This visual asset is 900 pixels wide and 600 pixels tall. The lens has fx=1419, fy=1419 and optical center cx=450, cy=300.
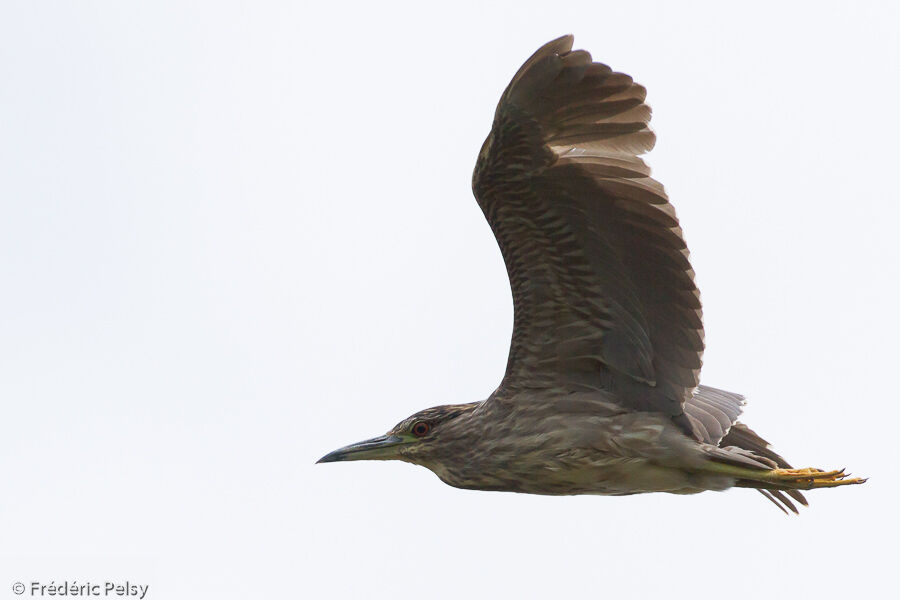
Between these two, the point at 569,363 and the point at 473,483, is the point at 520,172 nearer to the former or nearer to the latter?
the point at 569,363

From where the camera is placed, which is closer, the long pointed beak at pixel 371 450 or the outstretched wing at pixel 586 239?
the outstretched wing at pixel 586 239

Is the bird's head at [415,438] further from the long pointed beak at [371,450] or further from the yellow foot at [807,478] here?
the yellow foot at [807,478]

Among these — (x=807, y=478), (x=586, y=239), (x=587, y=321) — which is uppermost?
(x=586, y=239)

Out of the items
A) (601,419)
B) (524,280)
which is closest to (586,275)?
(524,280)

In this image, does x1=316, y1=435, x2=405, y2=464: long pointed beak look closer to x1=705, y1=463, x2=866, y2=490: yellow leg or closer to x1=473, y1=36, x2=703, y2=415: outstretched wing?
x1=473, y1=36, x2=703, y2=415: outstretched wing

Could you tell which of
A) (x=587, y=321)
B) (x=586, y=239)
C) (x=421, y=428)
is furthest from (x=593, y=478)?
(x=586, y=239)

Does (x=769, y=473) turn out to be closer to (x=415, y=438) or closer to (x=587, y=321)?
(x=587, y=321)

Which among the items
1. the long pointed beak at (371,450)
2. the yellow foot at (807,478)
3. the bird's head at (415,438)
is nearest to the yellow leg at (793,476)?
the yellow foot at (807,478)

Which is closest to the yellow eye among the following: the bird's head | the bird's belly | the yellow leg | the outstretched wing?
the bird's head
